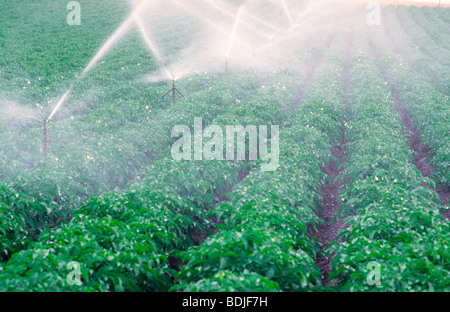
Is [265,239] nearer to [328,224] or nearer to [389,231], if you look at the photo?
[389,231]

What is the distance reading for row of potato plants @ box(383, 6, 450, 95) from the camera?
18372 millimetres

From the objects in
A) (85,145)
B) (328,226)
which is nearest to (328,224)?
(328,226)

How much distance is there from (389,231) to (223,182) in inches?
139

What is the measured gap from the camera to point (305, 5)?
70312 mm

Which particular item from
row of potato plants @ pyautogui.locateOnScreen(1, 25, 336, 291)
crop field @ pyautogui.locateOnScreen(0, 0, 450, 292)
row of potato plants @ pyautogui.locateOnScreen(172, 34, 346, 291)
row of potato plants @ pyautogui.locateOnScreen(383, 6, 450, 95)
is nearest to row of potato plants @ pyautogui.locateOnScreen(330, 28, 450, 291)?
crop field @ pyautogui.locateOnScreen(0, 0, 450, 292)

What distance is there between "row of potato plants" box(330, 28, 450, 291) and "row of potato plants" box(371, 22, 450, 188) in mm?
887

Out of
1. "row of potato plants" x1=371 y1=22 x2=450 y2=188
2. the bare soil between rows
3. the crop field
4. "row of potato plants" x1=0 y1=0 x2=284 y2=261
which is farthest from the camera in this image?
"row of potato plants" x1=371 y1=22 x2=450 y2=188

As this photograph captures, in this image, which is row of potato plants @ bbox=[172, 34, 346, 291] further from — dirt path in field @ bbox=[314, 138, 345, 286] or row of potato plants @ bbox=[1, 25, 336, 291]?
row of potato plants @ bbox=[1, 25, 336, 291]

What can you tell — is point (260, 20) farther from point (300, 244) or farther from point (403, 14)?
point (300, 244)

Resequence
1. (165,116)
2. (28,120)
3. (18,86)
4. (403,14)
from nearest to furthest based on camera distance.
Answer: (165,116) < (28,120) < (18,86) < (403,14)

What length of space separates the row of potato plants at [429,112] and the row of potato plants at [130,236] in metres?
4.72
